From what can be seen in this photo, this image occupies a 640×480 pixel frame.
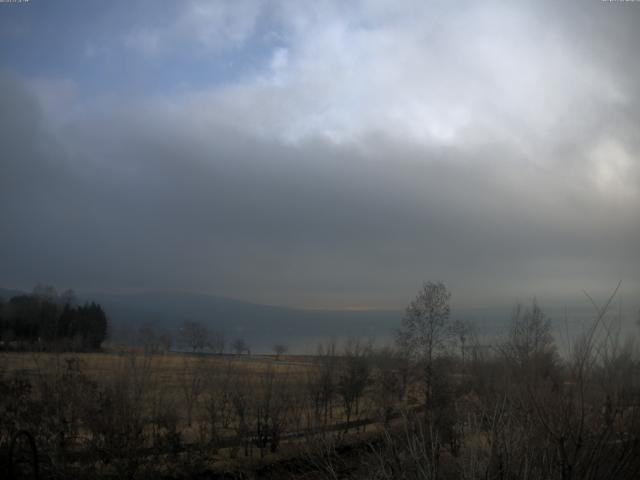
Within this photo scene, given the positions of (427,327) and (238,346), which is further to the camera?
(238,346)

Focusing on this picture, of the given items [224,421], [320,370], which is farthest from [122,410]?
[320,370]

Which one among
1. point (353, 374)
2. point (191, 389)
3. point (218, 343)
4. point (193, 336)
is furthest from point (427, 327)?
point (193, 336)

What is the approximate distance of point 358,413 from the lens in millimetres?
35906

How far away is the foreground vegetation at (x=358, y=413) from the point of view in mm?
7223

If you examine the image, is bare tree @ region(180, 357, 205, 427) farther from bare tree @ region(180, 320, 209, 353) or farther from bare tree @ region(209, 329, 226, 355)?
bare tree @ region(180, 320, 209, 353)

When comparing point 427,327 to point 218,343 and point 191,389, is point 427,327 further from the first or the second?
point 218,343

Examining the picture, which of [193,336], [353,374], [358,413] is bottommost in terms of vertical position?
[358,413]

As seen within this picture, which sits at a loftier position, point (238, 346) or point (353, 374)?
point (353, 374)

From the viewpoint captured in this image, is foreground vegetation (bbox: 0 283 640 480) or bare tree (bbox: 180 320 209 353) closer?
foreground vegetation (bbox: 0 283 640 480)

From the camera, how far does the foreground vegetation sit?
7223 mm

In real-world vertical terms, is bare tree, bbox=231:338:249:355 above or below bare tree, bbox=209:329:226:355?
below

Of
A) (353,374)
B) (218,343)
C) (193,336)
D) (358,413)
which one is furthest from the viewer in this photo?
(193,336)

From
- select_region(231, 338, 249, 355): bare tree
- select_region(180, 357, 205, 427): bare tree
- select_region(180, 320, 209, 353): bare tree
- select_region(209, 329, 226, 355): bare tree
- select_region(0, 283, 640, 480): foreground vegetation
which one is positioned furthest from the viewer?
select_region(231, 338, 249, 355): bare tree

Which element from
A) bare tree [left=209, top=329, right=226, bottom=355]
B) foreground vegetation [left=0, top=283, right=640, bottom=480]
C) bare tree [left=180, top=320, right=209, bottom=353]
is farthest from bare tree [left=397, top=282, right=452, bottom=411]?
bare tree [left=180, top=320, right=209, bottom=353]
